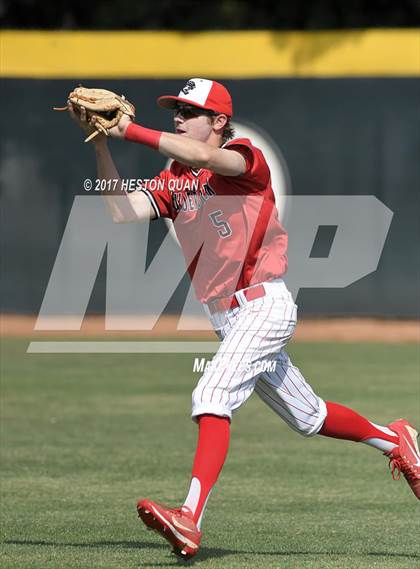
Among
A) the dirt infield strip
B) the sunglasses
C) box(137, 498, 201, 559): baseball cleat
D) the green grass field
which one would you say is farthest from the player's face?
the dirt infield strip

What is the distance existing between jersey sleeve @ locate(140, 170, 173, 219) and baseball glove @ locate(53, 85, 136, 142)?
0.54 metres

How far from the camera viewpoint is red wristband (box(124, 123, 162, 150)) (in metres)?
4.93

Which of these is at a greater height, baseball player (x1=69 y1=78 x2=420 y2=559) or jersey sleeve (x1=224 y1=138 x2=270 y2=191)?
jersey sleeve (x1=224 y1=138 x2=270 y2=191)

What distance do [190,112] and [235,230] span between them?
559 mm

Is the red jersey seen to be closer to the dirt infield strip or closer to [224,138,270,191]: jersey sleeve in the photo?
[224,138,270,191]: jersey sleeve

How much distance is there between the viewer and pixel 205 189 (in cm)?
543

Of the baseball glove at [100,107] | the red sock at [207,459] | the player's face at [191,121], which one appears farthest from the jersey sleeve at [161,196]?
the red sock at [207,459]

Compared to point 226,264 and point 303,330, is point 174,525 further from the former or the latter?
point 303,330

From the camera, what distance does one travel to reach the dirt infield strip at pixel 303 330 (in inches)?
587

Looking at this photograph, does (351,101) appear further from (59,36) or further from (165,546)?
(165,546)

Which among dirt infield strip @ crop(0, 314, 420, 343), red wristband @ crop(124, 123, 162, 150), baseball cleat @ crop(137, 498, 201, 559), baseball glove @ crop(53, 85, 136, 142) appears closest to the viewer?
baseball cleat @ crop(137, 498, 201, 559)

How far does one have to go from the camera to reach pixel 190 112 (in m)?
5.39

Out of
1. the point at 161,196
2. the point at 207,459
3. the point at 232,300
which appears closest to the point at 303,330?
the point at 161,196

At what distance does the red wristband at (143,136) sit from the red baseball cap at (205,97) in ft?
1.27
